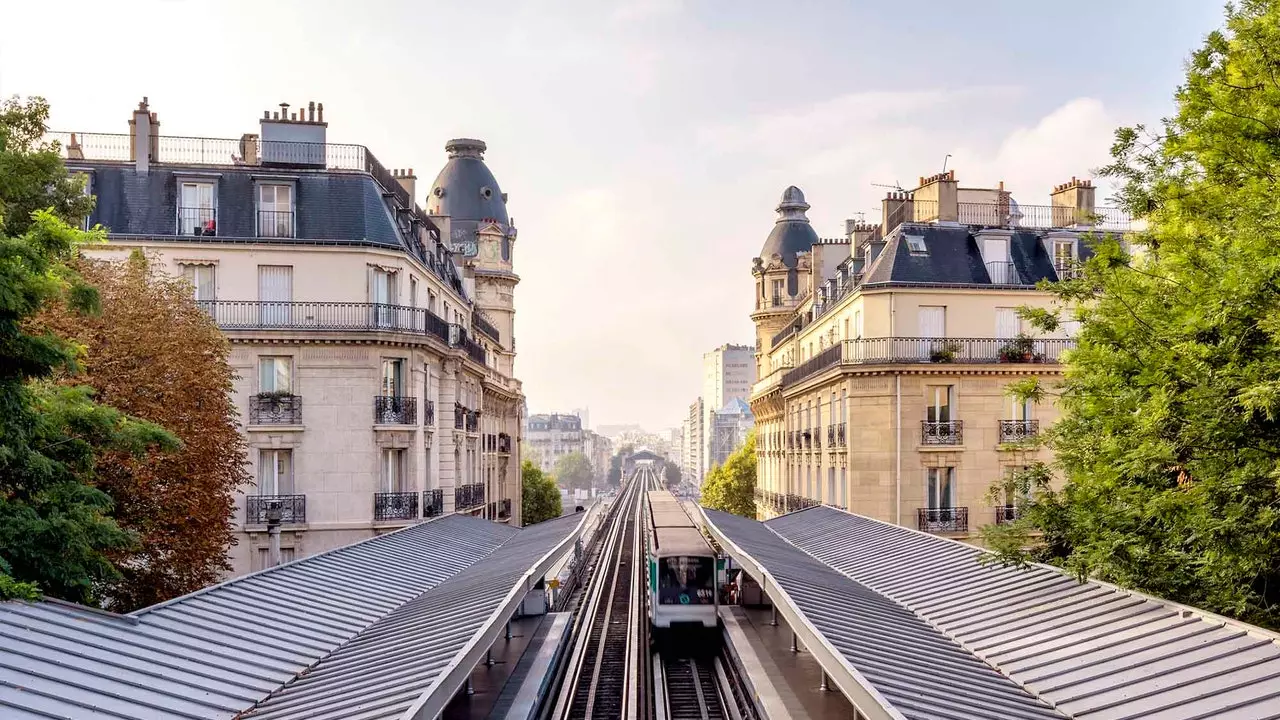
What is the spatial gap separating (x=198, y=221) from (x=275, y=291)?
11.1ft

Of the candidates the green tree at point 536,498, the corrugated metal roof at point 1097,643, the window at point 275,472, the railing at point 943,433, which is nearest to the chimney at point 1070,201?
the railing at point 943,433

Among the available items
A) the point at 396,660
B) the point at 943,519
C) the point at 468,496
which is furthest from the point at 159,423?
the point at 943,519

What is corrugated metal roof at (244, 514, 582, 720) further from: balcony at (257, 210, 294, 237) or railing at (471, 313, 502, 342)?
railing at (471, 313, 502, 342)

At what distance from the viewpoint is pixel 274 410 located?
1350 inches

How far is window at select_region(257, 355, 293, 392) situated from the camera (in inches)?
1352

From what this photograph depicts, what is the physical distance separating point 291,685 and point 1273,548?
13.1m

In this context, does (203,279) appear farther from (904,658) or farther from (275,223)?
(904,658)

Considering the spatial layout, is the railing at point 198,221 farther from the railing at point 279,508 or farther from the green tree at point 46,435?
the green tree at point 46,435

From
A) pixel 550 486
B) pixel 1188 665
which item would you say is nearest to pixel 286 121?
pixel 1188 665

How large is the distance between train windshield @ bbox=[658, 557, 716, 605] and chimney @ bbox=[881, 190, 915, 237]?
22.1 m

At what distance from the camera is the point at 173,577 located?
883 inches

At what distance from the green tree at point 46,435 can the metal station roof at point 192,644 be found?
112cm

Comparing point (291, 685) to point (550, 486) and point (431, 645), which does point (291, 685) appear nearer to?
point (431, 645)

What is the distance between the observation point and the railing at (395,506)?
3506 centimetres
